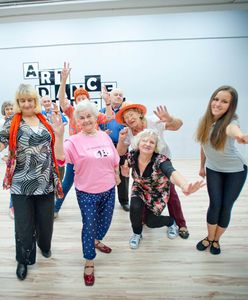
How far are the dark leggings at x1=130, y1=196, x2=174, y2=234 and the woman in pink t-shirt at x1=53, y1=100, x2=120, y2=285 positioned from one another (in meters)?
0.35

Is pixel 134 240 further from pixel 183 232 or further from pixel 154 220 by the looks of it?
pixel 183 232

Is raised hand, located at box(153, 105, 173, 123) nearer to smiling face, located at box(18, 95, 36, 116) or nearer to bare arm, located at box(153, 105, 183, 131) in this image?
bare arm, located at box(153, 105, 183, 131)

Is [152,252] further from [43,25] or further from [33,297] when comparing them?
[43,25]

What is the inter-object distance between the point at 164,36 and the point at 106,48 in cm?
121

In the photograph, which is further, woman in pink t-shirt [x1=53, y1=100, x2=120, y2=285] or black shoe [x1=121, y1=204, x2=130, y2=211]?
black shoe [x1=121, y1=204, x2=130, y2=211]

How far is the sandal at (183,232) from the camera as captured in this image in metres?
2.50

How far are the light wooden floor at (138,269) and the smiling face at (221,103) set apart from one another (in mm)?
1259

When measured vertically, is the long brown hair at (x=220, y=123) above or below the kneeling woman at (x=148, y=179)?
above

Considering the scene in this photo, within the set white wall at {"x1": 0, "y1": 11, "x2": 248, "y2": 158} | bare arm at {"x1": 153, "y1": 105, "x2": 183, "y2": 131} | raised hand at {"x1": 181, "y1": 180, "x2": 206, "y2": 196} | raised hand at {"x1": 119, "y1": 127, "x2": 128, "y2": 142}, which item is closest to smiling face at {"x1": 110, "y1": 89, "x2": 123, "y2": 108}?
raised hand at {"x1": 119, "y1": 127, "x2": 128, "y2": 142}

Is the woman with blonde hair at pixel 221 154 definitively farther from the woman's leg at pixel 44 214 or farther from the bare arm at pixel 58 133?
the woman's leg at pixel 44 214

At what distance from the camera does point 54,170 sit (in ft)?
6.35

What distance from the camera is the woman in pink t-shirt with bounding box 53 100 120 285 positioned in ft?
6.01

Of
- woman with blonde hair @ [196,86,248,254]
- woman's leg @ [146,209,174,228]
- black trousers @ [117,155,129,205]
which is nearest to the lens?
woman with blonde hair @ [196,86,248,254]

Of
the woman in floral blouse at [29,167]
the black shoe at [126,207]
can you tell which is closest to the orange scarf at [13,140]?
the woman in floral blouse at [29,167]
